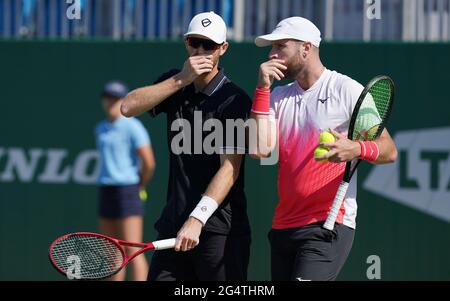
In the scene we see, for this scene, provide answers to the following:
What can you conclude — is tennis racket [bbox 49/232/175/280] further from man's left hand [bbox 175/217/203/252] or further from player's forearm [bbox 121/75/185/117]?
player's forearm [bbox 121/75/185/117]

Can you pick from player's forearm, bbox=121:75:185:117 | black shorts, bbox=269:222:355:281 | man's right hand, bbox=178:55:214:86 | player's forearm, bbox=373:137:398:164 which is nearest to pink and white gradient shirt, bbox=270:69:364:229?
black shorts, bbox=269:222:355:281

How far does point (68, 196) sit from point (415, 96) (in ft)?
10.5

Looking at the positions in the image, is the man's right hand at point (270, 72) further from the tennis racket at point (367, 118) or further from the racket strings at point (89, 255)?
the racket strings at point (89, 255)

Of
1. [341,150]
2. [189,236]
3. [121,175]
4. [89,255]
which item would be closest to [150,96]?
[189,236]

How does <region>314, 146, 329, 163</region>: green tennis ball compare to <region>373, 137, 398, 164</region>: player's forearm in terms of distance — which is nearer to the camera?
<region>314, 146, 329, 163</region>: green tennis ball

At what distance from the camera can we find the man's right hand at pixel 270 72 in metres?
5.19

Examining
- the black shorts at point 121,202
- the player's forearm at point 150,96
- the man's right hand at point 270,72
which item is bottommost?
the black shorts at point 121,202

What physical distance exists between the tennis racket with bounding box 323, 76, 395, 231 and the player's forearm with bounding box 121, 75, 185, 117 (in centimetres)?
93

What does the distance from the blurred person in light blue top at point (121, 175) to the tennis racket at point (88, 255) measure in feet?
11.2

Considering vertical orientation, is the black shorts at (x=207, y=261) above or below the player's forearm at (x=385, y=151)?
below

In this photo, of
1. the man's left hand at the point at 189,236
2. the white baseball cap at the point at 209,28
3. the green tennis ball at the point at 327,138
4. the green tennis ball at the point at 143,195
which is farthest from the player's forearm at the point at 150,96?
the green tennis ball at the point at 143,195

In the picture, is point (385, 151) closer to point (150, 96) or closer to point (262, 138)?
point (262, 138)

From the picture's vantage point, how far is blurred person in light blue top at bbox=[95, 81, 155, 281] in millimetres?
8789

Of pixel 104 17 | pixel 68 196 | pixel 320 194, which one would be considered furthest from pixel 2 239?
pixel 320 194
